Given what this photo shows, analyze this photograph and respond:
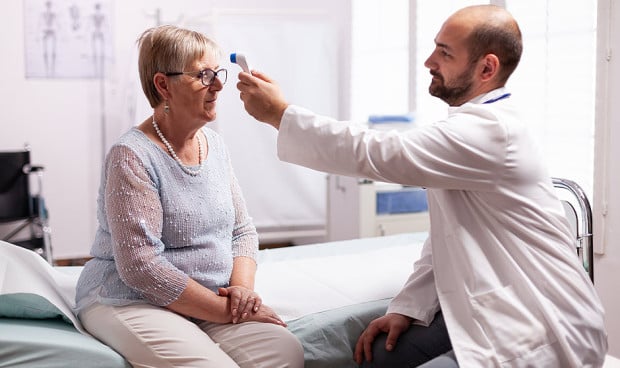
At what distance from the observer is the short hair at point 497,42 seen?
4.99ft

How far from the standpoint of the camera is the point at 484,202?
1466 millimetres

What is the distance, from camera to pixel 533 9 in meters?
2.83

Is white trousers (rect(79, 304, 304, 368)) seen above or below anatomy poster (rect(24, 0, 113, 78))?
below

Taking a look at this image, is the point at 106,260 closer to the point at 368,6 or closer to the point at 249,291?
the point at 249,291

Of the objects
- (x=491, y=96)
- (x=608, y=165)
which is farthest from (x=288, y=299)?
(x=608, y=165)

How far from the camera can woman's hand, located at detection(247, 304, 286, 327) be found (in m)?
1.64

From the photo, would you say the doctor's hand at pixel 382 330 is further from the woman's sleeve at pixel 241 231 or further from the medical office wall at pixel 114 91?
the medical office wall at pixel 114 91

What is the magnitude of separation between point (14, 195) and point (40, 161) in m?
0.64

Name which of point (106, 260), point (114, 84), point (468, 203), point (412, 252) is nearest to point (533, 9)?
point (412, 252)

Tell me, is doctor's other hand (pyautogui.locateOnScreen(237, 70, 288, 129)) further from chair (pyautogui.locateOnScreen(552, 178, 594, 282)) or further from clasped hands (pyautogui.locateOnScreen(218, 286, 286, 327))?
chair (pyautogui.locateOnScreen(552, 178, 594, 282))

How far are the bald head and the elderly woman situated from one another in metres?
0.59

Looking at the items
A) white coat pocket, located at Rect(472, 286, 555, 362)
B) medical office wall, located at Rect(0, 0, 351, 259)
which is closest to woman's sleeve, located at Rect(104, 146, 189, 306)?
white coat pocket, located at Rect(472, 286, 555, 362)

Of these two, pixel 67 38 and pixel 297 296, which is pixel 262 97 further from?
pixel 67 38

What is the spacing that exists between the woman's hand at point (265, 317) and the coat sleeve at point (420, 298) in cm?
27
